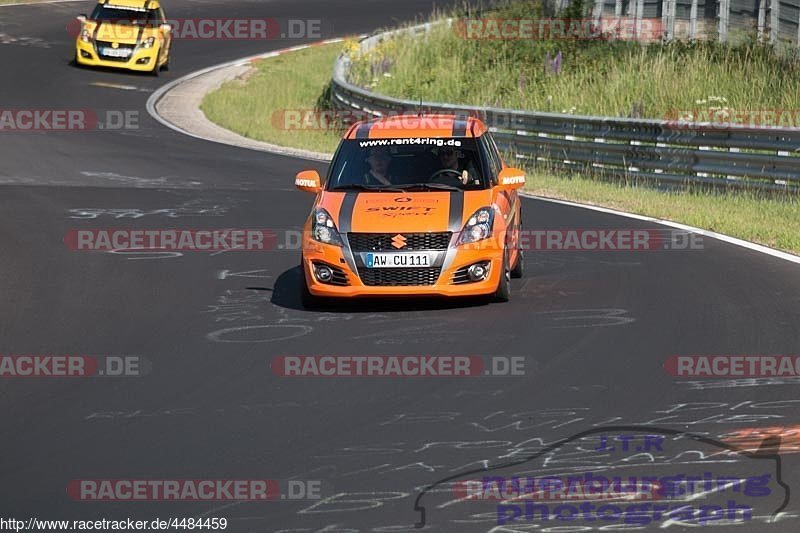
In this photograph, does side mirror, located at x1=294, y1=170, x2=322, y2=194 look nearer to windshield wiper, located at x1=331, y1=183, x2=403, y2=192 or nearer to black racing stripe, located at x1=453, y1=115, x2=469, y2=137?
windshield wiper, located at x1=331, y1=183, x2=403, y2=192

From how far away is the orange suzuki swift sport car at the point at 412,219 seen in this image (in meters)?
11.8

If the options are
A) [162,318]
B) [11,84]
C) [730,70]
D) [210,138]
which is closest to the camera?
[162,318]

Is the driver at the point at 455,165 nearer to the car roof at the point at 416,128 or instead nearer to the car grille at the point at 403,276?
the car roof at the point at 416,128

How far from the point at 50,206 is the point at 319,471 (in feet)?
40.3

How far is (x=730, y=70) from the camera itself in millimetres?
26562

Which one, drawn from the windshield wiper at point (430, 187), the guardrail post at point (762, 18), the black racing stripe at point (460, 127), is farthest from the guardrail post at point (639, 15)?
the windshield wiper at point (430, 187)

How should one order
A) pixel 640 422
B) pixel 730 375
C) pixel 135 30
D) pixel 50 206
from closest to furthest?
1. pixel 640 422
2. pixel 730 375
3. pixel 50 206
4. pixel 135 30

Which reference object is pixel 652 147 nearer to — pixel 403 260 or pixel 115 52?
pixel 403 260

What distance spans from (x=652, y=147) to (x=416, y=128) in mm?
8432

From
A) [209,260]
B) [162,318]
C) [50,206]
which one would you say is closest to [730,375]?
[162,318]

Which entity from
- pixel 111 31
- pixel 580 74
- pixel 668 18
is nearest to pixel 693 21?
pixel 668 18

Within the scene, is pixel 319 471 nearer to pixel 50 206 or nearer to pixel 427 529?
pixel 427 529

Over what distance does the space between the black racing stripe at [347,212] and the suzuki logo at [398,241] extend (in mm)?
433

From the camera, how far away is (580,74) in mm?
28922
